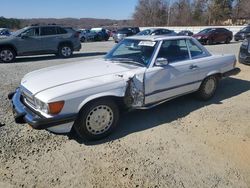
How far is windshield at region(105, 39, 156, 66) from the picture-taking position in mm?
5049

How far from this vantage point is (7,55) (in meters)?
13.0

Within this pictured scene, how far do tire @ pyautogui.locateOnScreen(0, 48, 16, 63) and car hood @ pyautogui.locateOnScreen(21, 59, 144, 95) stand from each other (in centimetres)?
894

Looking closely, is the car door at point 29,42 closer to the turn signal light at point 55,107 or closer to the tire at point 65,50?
the tire at point 65,50

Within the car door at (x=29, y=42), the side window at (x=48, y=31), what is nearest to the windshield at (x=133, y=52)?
the car door at (x=29, y=42)

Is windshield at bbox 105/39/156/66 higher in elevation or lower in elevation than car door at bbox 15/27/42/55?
higher

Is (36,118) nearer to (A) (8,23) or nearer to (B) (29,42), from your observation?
(B) (29,42)

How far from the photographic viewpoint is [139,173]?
3.54 meters

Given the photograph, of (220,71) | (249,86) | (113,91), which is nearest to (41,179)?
(113,91)

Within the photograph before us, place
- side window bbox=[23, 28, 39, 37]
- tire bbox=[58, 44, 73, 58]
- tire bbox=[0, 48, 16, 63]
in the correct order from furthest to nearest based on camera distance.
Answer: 1. tire bbox=[58, 44, 73, 58]
2. side window bbox=[23, 28, 39, 37]
3. tire bbox=[0, 48, 16, 63]

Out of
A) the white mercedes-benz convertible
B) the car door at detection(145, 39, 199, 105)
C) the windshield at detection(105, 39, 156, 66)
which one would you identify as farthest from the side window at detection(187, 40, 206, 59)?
the windshield at detection(105, 39, 156, 66)

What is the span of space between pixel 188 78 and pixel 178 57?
0.46 metres

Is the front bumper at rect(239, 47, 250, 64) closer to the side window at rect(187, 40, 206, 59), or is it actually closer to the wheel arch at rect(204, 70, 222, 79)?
the wheel arch at rect(204, 70, 222, 79)

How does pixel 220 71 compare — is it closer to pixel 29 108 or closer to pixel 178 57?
pixel 178 57

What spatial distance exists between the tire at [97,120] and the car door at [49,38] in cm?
1037
